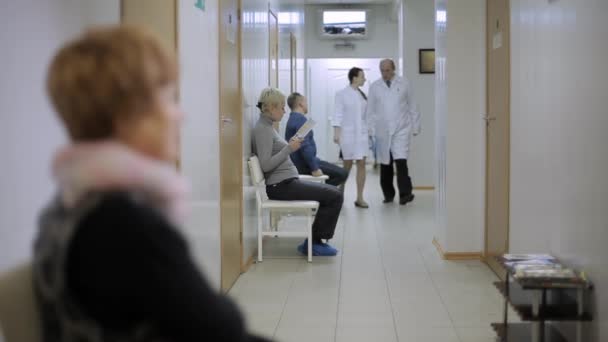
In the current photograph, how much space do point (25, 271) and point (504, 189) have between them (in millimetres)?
3390

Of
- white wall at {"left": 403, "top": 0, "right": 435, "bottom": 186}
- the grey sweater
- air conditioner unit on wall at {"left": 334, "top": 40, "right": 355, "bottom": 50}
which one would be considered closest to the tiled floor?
the grey sweater

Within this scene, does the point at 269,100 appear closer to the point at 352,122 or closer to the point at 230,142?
the point at 230,142

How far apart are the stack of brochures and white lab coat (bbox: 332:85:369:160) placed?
5.02 m

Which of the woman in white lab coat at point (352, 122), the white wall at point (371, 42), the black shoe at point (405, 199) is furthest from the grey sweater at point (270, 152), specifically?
the white wall at point (371, 42)

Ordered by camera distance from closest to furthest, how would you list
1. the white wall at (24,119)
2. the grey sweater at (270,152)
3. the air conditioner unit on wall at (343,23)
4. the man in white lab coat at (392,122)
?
the white wall at (24,119) < the grey sweater at (270,152) < the man in white lab coat at (392,122) < the air conditioner unit on wall at (343,23)

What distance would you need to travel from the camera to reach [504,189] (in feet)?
14.3

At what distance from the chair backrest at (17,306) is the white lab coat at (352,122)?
6.69 metres

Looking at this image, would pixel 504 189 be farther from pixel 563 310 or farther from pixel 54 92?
pixel 54 92

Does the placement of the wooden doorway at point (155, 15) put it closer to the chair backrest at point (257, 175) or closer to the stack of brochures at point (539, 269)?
the stack of brochures at point (539, 269)

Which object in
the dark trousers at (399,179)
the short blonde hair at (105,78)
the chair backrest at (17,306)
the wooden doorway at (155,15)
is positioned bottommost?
the dark trousers at (399,179)

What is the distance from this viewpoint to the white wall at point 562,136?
105 inches

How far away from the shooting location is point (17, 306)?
4.87 ft

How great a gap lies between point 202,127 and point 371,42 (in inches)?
373

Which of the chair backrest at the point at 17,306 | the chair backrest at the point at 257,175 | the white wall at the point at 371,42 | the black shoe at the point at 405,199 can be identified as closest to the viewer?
the chair backrest at the point at 17,306
